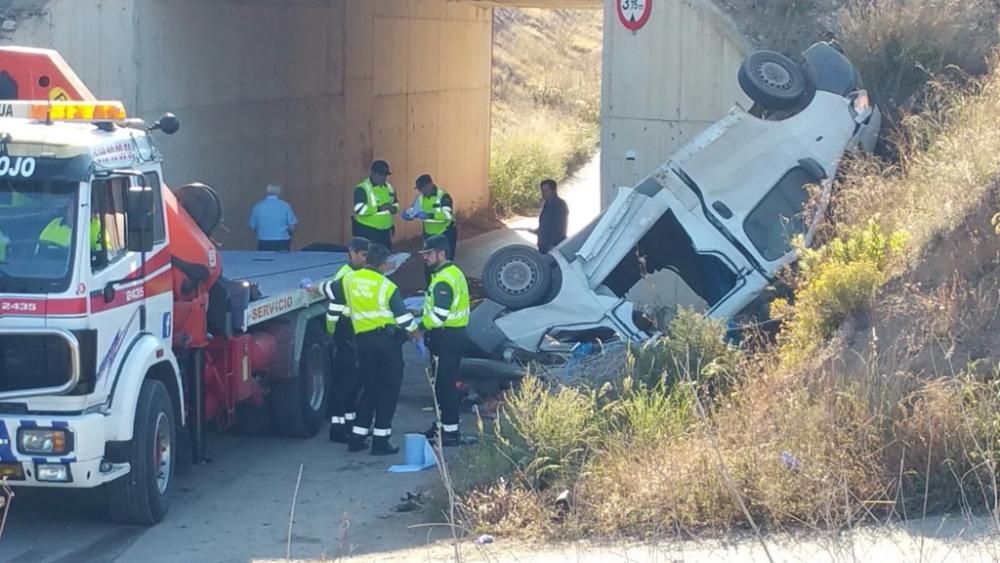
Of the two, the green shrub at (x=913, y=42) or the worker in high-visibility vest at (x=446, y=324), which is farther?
the green shrub at (x=913, y=42)

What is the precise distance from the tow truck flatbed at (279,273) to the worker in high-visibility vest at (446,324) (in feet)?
3.71

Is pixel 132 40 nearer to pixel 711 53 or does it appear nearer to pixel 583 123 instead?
pixel 711 53

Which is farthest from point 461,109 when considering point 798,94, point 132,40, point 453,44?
point 798,94

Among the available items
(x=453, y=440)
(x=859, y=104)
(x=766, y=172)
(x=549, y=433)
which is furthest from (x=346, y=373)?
(x=859, y=104)

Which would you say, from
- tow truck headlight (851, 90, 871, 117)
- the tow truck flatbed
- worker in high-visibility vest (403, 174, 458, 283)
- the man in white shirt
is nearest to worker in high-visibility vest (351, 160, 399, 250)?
worker in high-visibility vest (403, 174, 458, 283)

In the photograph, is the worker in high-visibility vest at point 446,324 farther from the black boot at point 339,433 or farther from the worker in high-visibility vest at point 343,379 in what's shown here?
the black boot at point 339,433

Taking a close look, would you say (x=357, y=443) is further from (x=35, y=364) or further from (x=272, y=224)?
(x=272, y=224)

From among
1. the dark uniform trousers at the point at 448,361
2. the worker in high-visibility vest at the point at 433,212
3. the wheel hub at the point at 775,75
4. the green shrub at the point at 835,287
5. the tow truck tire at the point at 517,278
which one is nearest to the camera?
the green shrub at the point at 835,287

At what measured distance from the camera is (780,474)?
7.58m

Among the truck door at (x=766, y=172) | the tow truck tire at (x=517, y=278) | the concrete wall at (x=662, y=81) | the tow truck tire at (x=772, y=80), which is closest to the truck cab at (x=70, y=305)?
the tow truck tire at (x=517, y=278)

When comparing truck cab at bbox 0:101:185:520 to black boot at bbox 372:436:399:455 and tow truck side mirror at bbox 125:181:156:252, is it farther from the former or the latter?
black boot at bbox 372:436:399:455

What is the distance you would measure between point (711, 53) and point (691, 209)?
2.72 metres

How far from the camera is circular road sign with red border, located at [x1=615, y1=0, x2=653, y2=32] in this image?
14.4 meters

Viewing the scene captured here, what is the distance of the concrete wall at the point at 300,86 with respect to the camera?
14531 mm
